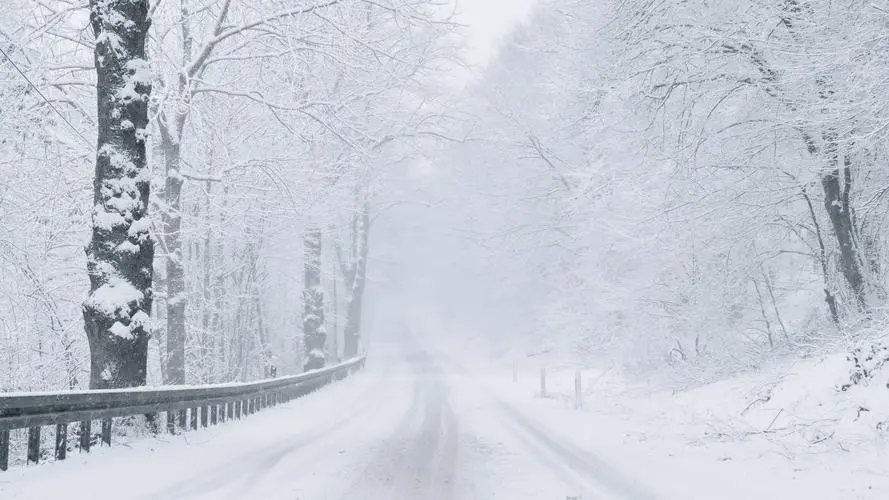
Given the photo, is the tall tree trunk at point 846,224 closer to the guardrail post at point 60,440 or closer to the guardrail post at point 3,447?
the guardrail post at point 60,440

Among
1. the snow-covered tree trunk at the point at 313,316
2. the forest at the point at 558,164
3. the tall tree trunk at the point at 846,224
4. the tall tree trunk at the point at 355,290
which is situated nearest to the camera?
the forest at the point at 558,164

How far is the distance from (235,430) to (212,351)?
1261cm

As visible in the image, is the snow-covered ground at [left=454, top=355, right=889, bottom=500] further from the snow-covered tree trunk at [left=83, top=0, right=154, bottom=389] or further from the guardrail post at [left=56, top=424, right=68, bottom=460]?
the snow-covered tree trunk at [left=83, top=0, right=154, bottom=389]

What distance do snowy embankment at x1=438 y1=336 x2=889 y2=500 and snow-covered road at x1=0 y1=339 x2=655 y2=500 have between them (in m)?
0.64

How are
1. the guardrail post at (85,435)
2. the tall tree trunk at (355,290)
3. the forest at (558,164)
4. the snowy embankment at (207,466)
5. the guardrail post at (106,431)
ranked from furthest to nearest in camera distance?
the tall tree trunk at (355,290), the forest at (558,164), the guardrail post at (106,431), the guardrail post at (85,435), the snowy embankment at (207,466)

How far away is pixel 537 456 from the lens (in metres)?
9.67

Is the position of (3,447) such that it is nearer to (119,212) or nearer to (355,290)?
(119,212)

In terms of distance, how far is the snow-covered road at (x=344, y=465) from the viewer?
718cm

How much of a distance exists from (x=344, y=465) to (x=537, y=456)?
2.57m

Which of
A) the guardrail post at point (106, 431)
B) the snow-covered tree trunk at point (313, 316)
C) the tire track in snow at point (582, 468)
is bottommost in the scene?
the tire track in snow at point (582, 468)

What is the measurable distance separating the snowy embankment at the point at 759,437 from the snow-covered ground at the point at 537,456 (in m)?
0.02

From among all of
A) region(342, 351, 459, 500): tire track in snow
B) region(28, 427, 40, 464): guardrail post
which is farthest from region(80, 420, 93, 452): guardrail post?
region(342, 351, 459, 500): tire track in snow

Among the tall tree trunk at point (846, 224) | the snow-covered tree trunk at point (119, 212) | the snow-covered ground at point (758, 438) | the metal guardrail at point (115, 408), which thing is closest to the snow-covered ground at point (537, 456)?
the snow-covered ground at point (758, 438)

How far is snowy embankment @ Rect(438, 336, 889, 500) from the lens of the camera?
7281mm
